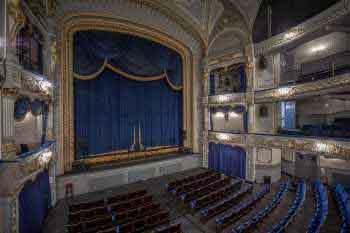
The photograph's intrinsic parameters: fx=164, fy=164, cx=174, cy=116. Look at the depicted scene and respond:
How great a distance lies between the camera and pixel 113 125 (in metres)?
11.0

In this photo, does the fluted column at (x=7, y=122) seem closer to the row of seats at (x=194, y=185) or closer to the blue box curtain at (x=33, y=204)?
the blue box curtain at (x=33, y=204)

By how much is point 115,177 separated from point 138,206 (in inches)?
114

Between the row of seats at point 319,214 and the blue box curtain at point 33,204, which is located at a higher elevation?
the blue box curtain at point 33,204

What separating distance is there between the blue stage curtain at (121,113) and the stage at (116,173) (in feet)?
4.56

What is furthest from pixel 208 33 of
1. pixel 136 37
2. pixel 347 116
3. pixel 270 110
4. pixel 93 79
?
pixel 347 116

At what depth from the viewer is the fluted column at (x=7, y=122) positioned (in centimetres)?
396

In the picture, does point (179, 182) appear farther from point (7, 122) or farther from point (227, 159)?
point (7, 122)

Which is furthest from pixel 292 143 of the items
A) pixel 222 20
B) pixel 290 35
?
pixel 222 20

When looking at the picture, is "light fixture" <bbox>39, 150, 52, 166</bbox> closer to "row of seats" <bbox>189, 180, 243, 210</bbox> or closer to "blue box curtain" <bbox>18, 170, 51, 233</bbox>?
"blue box curtain" <bbox>18, 170, 51, 233</bbox>

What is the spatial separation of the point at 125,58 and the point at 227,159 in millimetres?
10003

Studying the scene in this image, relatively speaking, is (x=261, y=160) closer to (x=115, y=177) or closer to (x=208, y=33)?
(x=115, y=177)

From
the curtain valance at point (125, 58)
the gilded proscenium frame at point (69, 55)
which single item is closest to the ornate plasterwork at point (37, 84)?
the gilded proscenium frame at point (69, 55)

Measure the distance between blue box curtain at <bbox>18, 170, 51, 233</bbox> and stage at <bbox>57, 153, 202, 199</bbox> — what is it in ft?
4.99

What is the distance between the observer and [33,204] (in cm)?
509
